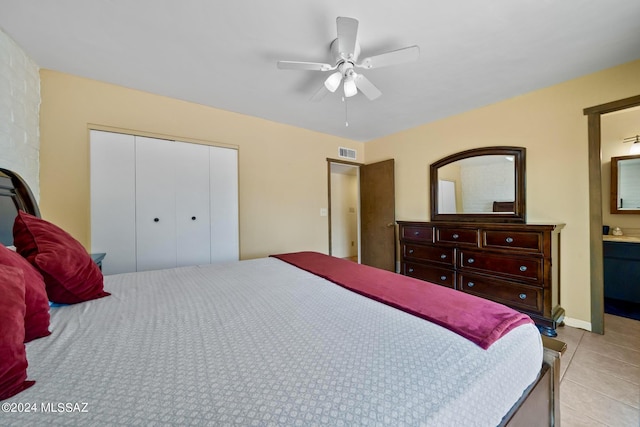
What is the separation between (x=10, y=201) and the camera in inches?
59.3

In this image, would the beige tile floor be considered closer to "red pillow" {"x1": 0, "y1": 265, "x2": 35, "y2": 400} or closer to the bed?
the bed

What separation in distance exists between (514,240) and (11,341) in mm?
3178

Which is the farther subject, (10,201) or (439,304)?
(10,201)

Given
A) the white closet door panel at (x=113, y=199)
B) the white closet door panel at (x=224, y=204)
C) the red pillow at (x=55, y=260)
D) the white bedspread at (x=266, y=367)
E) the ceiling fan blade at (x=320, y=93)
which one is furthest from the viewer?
the white closet door panel at (x=224, y=204)

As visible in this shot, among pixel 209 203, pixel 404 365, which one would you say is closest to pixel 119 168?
pixel 209 203

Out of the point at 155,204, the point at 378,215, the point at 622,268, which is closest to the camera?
the point at 155,204

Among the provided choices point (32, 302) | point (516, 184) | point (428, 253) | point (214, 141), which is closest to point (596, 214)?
point (516, 184)

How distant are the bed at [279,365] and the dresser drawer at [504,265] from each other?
1510 millimetres

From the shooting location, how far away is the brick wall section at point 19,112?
1.66 m

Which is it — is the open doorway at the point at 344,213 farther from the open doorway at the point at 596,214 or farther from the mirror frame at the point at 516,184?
the open doorway at the point at 596,214

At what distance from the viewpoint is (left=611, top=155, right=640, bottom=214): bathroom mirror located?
9.37 ft

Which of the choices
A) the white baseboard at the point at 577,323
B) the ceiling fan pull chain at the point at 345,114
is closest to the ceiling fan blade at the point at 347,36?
the ceiling fan pull chain at the point at 345,114

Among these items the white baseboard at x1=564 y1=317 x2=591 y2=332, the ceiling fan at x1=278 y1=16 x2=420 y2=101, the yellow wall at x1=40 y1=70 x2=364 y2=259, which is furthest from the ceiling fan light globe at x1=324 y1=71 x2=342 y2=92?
the white baseboard at x1=564 y1=317 x2=591 y2=332

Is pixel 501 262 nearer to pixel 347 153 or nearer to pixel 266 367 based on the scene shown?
pixel 266 367
